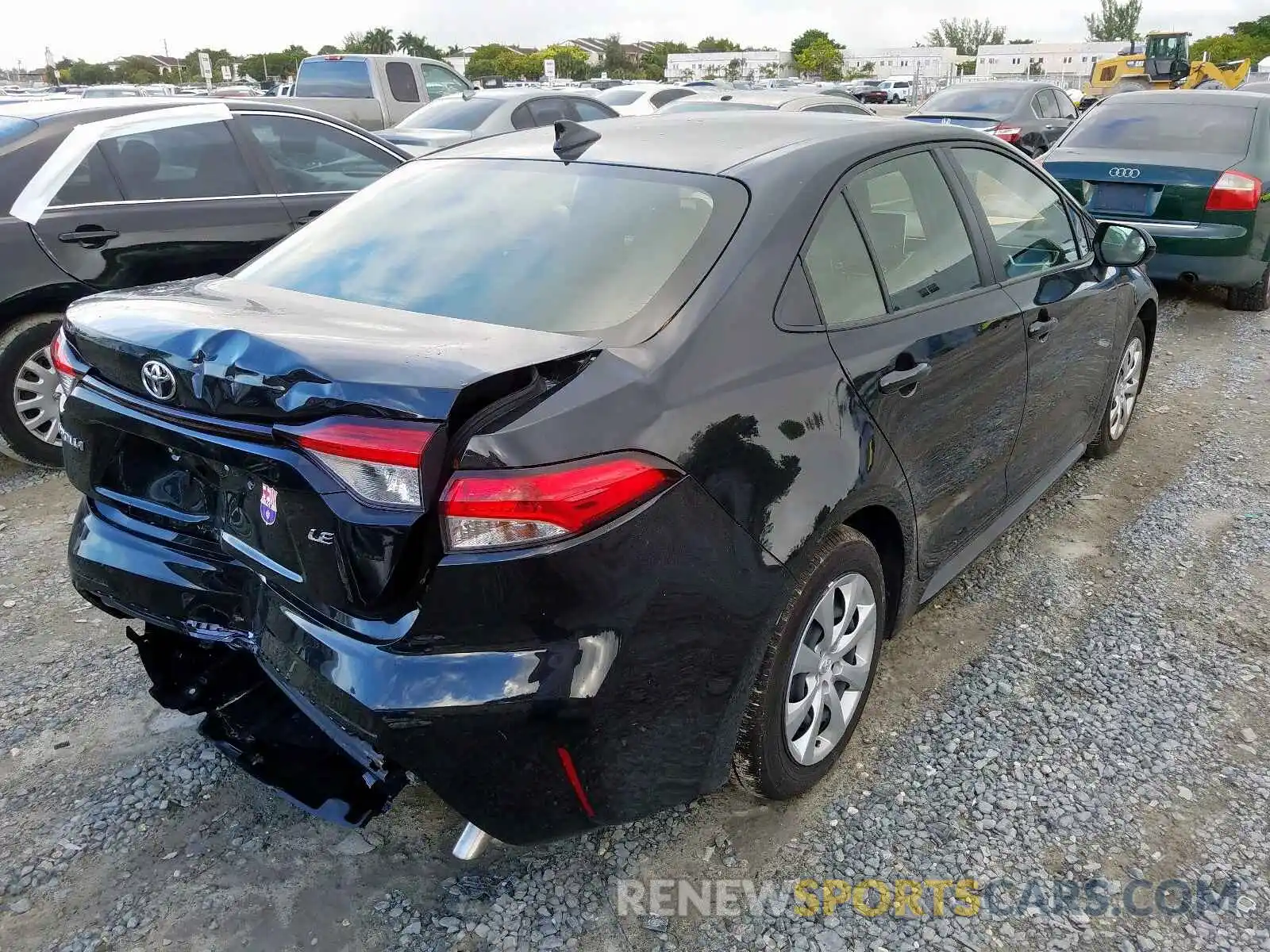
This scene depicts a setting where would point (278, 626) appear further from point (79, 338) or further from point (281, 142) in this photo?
point (281, 142)

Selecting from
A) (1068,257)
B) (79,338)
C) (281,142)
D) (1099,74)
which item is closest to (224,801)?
(79,338)

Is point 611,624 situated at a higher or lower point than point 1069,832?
higher

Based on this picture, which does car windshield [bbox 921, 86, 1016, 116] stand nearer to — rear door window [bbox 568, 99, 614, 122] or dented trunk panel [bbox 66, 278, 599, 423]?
rear door window [bbox 568, 99, 614, 122]

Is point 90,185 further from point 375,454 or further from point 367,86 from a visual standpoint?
point 367,86

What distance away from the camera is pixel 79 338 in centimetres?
222

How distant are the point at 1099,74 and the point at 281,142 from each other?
2934 centimetres

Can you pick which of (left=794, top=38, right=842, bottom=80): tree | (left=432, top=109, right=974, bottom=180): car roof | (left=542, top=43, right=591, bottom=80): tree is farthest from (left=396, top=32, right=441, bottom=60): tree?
(left=432, top=109, right=974, bottom=180): car roof

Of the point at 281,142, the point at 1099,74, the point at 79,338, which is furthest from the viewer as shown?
the point at 1099,74

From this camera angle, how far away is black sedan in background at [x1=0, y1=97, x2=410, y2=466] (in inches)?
180

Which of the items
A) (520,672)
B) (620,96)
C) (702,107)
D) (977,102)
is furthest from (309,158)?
(977,102)

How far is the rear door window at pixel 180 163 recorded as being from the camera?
4918 mm

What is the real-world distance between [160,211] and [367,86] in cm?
1044

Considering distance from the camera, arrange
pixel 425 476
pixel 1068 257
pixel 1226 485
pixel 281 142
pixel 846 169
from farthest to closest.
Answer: pixel 281 142, pixel 1226 485, pixel 1068 257, pixel 846 169, pixel 425 476

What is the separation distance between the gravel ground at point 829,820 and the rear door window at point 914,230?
122 cm
